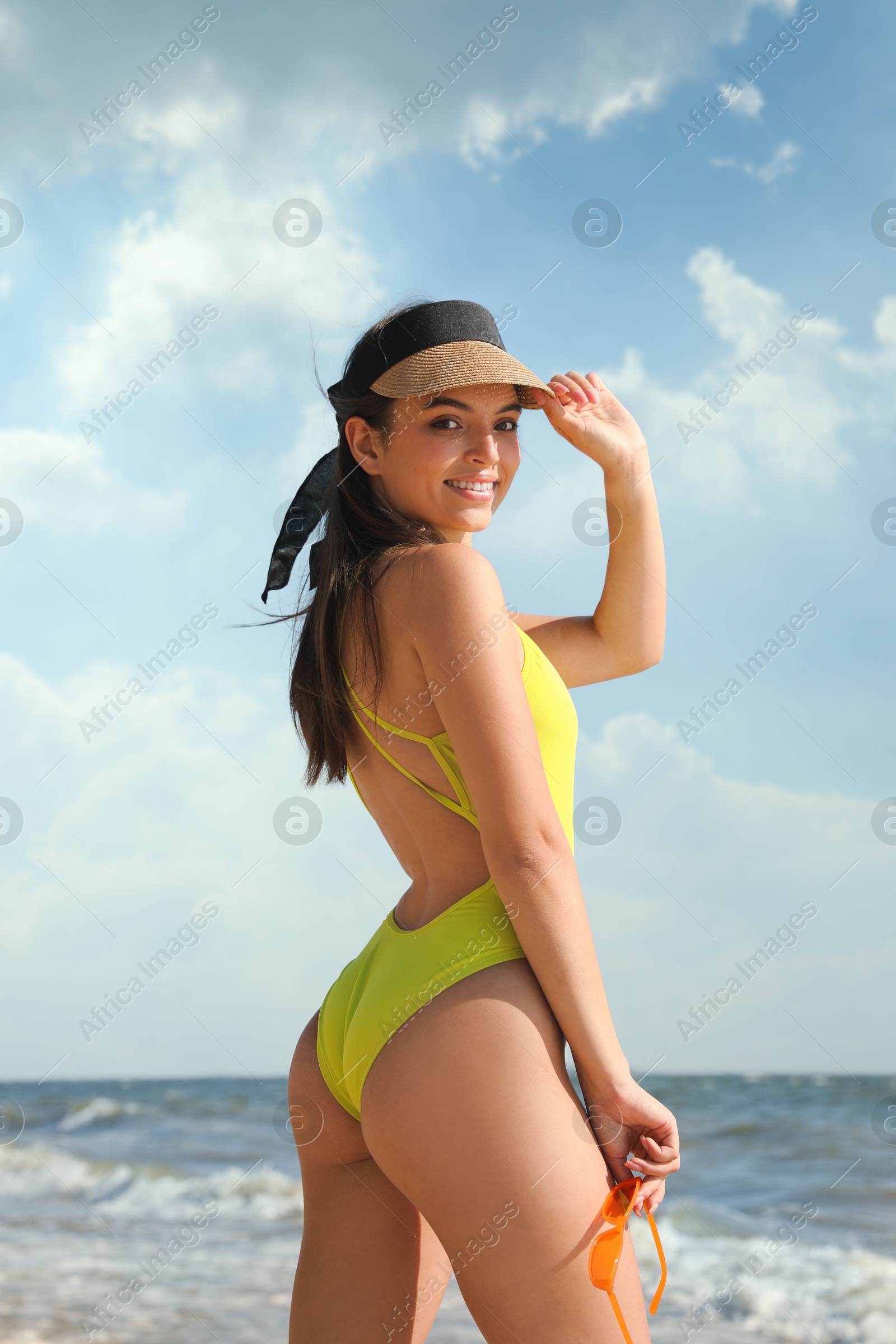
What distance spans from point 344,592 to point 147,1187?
31.3ft

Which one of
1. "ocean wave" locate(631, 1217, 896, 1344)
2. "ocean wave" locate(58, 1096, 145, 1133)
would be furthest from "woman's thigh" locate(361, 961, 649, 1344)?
"ocean wave" locate(58, 1096, 145, 1133)

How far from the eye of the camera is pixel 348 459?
1.99m

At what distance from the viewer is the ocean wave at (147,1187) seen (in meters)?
8.12

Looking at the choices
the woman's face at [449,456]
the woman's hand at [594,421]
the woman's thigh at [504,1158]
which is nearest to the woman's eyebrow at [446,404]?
the woman's face at [449,456]

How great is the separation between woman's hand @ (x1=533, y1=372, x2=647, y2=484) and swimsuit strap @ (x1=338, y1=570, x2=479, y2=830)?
0.69 m

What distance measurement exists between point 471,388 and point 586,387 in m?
0.44

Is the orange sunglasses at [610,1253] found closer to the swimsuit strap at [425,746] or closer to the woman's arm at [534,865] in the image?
the woman's arm at [534,865]

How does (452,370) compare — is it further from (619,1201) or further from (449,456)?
(619,1201)

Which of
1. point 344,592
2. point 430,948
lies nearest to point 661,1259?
point 430,948

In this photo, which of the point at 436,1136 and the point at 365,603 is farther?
the point at 365,603

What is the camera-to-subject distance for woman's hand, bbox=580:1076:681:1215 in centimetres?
140

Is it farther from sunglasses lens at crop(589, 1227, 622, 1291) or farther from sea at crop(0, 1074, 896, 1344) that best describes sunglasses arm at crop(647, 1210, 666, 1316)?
sea at crop(0, 1074, 896, 1344)

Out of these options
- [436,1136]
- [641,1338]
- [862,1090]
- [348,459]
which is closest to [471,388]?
[348,459]

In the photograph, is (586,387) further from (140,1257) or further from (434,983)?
(140,1257)
